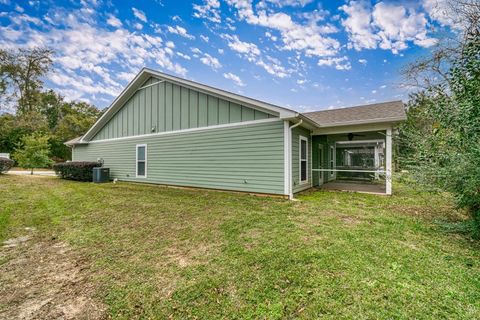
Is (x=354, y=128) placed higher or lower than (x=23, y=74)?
lower

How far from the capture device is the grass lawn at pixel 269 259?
6.26 ft

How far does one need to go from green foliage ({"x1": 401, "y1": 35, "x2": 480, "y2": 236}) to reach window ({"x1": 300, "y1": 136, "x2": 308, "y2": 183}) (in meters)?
3.73

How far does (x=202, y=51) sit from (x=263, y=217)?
33.1 feet

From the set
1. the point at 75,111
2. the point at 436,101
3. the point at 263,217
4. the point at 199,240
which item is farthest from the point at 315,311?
the point at 75,111

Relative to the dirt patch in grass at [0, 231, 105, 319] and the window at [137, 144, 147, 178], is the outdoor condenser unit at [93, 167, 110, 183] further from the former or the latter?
the dirt patch in grass at [0, 231, 105, 319]

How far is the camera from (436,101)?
160 inches

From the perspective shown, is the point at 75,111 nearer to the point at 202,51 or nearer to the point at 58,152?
the point at 58,152

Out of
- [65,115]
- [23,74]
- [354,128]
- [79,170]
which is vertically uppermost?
[23,74]

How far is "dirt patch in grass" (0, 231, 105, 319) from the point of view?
6.28 ft

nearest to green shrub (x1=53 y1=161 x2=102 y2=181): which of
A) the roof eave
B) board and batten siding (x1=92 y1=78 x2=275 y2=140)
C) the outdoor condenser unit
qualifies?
the outdoor condenser unit

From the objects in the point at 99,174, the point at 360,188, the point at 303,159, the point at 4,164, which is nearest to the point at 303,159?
the point at 303,159

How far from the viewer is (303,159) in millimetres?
7996

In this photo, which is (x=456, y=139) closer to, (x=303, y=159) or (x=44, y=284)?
(x=303, y=159)

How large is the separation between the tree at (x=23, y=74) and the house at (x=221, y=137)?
21.1 metres
